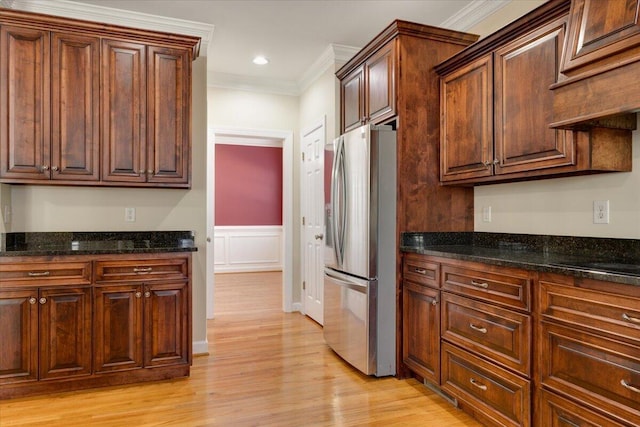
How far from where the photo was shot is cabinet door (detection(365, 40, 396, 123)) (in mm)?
3043

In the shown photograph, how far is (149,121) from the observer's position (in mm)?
3090

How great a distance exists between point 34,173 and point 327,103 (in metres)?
2.63

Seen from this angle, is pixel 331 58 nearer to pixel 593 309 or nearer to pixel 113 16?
pixel 113 16

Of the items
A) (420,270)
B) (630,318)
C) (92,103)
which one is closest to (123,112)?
(92,103)

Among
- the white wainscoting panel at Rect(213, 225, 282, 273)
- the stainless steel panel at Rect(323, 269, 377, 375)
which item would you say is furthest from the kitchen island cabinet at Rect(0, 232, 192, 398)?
the white wainscoting panel at Rect(213, 225, 282, 273)

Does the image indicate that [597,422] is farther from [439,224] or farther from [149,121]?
[149,121]

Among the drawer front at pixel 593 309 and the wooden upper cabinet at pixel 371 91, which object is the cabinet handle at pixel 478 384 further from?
the wooden upper cabinet at pixel 371 91

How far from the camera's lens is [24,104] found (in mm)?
2824

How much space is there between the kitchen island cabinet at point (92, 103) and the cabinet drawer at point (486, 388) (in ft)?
7.40

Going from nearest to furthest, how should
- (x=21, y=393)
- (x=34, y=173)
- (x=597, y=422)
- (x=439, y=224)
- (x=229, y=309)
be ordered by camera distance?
(x=597, y=422) → (x=21, y=393) → (x=34, y=173) → (x=439, y=224) → (x=229, y=309)

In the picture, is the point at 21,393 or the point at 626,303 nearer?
the point at 626,303

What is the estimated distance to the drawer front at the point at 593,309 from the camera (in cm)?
153

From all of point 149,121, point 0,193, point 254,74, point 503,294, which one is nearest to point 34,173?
point 0,193

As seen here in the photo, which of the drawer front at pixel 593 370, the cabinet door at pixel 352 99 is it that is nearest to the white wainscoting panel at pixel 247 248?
the cabinet door at pixel 352 99
